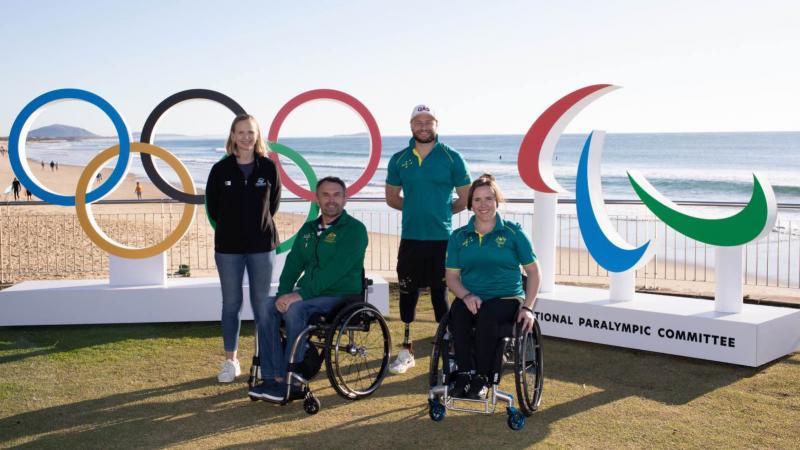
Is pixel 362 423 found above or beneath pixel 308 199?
beneath

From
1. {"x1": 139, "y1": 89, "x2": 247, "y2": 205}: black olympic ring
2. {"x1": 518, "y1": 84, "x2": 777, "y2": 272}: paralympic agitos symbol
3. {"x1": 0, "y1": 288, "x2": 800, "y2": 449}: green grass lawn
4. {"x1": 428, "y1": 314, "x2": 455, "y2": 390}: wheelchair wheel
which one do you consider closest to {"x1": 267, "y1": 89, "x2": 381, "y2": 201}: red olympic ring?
{"x1": 139, "y1": 89, "x2": 247, "y2": 205}: black olympic ring

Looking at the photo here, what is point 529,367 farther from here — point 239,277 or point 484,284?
point 239,277

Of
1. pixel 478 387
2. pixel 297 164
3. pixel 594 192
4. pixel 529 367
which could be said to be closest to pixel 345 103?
pixel 297 164

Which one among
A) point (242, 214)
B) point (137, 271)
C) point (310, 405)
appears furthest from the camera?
point (137, 271)

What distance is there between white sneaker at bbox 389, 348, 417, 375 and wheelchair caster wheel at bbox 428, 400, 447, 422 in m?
0.88

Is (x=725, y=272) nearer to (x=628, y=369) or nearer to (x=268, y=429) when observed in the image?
(x=628, y=369)

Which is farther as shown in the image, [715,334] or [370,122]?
[370,122]

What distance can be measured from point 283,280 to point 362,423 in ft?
2.75

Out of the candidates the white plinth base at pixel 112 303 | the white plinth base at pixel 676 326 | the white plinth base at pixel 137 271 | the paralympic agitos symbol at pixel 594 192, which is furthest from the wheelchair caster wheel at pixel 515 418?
the white plinth base at pixel 137 271

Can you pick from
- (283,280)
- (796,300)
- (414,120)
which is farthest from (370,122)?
(796,300)

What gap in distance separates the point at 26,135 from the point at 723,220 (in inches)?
184

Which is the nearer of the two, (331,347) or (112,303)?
(331,347)

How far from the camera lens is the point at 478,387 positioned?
3.68 meters

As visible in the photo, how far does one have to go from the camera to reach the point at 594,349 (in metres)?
5.29
